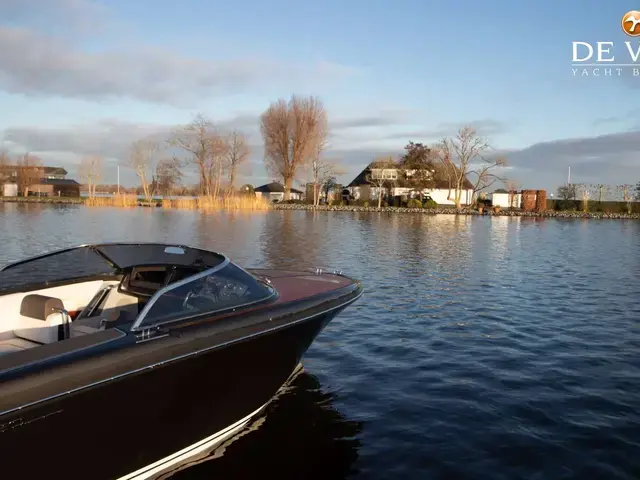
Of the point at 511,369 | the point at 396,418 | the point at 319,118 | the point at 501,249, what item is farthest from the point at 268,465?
the point at 319,118

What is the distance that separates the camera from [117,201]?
5888 cm

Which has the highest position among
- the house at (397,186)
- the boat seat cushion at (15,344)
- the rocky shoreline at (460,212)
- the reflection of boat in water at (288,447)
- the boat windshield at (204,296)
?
the house at (397,186)

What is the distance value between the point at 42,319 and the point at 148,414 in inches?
59.2

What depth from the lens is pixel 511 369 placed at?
746 centimetres

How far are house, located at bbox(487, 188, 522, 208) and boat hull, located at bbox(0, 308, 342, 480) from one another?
225 feet

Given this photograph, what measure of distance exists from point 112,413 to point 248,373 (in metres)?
1.55

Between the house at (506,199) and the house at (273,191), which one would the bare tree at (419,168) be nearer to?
the house at (506,199)

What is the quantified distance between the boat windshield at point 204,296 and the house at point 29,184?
95047 millimetres

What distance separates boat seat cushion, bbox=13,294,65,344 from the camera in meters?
4.78

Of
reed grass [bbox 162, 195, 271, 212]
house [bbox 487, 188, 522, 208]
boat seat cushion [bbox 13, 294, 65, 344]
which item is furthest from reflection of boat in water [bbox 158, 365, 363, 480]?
house [bbox 487, 188, 522, 208]

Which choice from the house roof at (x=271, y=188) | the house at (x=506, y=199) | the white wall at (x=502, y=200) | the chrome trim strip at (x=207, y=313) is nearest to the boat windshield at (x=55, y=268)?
the chrome trim strip at (x=207, y=313)

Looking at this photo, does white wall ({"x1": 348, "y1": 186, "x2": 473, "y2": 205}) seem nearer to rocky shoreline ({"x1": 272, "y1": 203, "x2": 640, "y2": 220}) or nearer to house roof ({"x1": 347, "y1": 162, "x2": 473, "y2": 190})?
house roof ({"x1": 347, "y1": 162, "x2": 473, "y2": 190})

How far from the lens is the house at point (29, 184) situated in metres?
89.4

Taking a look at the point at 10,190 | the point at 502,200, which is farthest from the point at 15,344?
the point at 10,190
